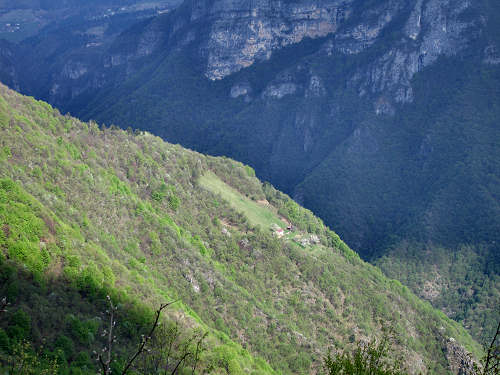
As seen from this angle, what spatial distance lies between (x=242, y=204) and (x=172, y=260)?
46480 millimetres

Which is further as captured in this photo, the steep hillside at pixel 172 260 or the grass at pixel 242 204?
the grass at pixel 242 204

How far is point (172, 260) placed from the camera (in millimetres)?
94938

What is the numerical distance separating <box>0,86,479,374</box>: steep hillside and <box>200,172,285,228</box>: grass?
1.90 feet

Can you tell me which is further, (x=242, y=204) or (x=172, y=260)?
(x=242, y=204)

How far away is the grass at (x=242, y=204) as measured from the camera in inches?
5310

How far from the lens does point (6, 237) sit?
181ft

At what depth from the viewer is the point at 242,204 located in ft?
454

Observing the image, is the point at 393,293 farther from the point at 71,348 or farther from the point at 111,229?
the point at 71,348

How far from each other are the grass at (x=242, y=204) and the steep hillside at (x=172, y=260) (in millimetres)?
580

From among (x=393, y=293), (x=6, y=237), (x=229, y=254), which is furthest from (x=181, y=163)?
(x=6, y=237)

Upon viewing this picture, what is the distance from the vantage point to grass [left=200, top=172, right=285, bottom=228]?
135m

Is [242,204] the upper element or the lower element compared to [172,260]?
lower

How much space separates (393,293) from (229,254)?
57687 millimetres

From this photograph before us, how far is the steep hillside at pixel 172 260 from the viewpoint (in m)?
56.4
